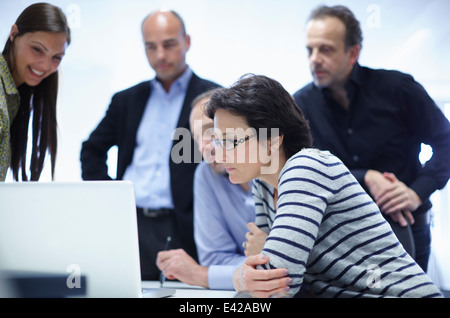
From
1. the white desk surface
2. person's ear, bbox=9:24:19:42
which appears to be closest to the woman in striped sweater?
the white desk surface

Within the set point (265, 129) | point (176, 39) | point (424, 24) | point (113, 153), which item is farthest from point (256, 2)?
point (265, 129)

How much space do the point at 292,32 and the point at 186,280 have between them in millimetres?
1623

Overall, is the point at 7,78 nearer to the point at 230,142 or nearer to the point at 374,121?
the point at 230,142

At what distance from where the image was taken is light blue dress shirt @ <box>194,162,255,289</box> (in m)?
1.73

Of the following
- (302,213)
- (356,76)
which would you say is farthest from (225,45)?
(302,213)

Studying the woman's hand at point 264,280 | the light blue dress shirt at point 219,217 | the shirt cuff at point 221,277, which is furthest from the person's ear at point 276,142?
the light blue dress shirt at point 219,217

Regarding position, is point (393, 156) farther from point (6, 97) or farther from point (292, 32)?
point (6, 97)

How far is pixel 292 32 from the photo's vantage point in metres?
2.61

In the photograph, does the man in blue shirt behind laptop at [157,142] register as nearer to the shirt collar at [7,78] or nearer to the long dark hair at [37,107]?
the long dark hair at [37,107]

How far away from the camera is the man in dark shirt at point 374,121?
1900 mm

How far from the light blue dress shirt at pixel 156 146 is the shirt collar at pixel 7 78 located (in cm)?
70

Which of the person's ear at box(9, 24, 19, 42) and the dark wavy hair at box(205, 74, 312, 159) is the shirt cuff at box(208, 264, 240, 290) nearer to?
the dark wavy hair at box(205, 74, 312, 159)

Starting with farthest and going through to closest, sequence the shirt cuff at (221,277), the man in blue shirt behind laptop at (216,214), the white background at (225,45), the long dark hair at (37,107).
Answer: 1. the white background at (225,45)
2. the long dark hair at (37,107)
3. the man in blue shirt behind laptop at (216,214)
4. the shirt cuff at (221,277)

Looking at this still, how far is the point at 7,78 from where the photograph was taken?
5.71 feet
